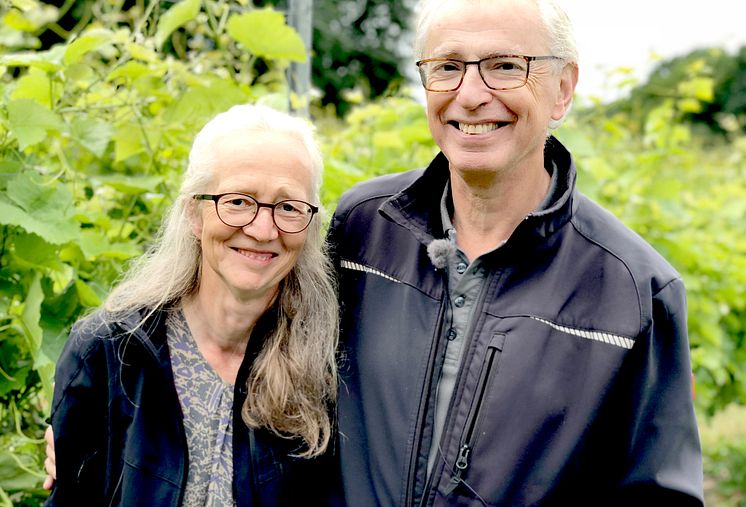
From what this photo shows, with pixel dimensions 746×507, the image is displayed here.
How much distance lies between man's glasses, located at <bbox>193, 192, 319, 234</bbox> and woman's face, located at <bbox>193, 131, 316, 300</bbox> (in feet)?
0.04

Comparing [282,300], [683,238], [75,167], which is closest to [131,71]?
[75,167]

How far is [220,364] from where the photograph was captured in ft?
7.20

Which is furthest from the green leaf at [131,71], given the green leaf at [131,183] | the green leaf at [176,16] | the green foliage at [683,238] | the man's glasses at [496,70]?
the green foliage at [683,238]

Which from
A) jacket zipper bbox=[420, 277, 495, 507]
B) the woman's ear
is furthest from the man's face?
the woman's ear

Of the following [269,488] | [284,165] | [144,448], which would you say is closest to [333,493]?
[269,488]

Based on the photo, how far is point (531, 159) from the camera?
2156 millimetres

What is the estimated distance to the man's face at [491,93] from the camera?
2.05 m

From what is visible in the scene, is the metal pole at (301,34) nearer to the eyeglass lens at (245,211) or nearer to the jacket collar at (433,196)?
the jacket collar at (433,196)

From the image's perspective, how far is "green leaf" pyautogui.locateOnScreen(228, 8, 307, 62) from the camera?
281 centimetres

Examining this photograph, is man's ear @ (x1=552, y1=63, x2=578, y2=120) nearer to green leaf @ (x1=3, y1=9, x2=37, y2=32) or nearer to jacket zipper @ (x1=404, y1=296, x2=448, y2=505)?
jacket zipper @ (x1=404, y1=296, x2=448, y2=505)

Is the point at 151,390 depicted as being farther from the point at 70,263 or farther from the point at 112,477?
the point at 70,263

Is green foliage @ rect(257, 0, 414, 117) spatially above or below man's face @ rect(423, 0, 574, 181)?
below

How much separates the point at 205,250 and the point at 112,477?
572 mm

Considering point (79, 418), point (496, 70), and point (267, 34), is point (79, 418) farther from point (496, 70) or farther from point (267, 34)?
point (267, 34)
